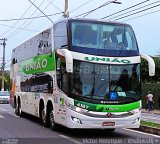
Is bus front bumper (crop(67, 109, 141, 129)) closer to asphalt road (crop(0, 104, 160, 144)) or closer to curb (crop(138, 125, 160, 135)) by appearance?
asphalt road (crop(0, 104, 160, 144))

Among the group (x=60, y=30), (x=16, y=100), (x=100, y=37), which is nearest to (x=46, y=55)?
(x=60, y=30)

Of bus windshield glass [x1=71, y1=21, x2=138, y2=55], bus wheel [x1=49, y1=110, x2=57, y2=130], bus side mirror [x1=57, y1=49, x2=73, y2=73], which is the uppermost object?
bus windshield glass [x1=71, y1=21, x2=138, y2=55]

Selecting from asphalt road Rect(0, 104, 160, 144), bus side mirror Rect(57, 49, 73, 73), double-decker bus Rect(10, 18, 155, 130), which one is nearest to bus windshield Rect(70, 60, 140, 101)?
double-decker bus Rect(10, 18, 155, 130)

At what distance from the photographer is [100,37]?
47.3 ft

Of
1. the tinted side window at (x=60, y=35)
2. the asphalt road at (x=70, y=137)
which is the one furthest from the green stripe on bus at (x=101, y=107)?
the tinted side window at (x=60, y=35)

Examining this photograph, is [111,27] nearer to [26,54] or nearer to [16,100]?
[26,54]

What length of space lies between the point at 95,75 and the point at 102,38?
1.44 metres

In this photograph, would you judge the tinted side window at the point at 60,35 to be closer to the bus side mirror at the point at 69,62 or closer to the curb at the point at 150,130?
the bus side mirror at the point at 69,62

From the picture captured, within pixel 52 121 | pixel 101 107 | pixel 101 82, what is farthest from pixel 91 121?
pixel 52 121

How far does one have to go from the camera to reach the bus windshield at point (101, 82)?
44.8 ft

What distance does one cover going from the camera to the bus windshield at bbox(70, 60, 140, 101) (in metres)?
13.6

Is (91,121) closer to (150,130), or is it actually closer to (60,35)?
(60,35)

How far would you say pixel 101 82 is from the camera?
13766 mm

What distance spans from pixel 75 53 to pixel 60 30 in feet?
5.59
